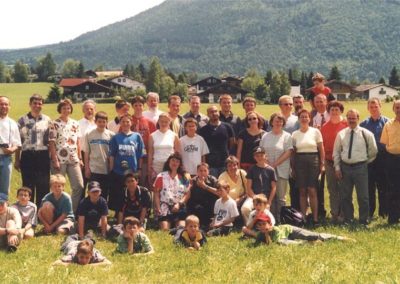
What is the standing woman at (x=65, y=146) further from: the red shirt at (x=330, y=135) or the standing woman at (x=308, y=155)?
the red shirt at (x=330, y=135)

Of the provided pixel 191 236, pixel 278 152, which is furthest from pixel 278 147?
pixel 191 236

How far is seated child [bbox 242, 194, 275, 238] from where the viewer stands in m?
10.0

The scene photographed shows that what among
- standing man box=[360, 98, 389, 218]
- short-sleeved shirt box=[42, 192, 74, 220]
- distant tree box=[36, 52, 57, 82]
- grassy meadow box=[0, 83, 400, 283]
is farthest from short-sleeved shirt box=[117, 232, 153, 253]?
distant tree box=[36, 52, 57, 82]

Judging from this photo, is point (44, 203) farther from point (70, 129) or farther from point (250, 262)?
point (250, 262)

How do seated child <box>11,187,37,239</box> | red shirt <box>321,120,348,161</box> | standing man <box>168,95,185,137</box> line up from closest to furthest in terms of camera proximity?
seated child <box>11,187,37,239</box>, red shirt <box>321,120,348,161</box>, standing man <box>168,95,185,137</box>

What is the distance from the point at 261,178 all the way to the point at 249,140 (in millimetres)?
973

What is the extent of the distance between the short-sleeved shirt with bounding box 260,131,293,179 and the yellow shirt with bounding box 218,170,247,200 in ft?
2.15

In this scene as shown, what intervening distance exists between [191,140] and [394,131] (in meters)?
4.16

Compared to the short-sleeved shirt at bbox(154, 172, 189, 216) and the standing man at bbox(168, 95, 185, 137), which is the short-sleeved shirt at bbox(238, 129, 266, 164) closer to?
the short-sleeved shirt at bbox(154, 172, 189, 216)

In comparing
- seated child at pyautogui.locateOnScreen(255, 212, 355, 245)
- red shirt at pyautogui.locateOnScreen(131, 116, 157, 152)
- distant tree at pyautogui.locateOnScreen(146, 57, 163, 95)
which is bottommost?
distant tree at pyautogui.locateOnScreen(146, 57, 163, 95)

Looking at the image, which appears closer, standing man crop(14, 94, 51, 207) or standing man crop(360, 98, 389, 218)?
standing man crop(14, 94, 51, 207)

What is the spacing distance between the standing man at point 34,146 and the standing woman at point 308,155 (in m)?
5.21

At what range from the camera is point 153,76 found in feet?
428

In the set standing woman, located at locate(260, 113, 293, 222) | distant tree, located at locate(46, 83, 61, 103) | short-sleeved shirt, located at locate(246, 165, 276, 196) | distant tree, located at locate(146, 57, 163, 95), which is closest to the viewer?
short-sleeved shirt, located at locate(246, 165, 276, 196)
